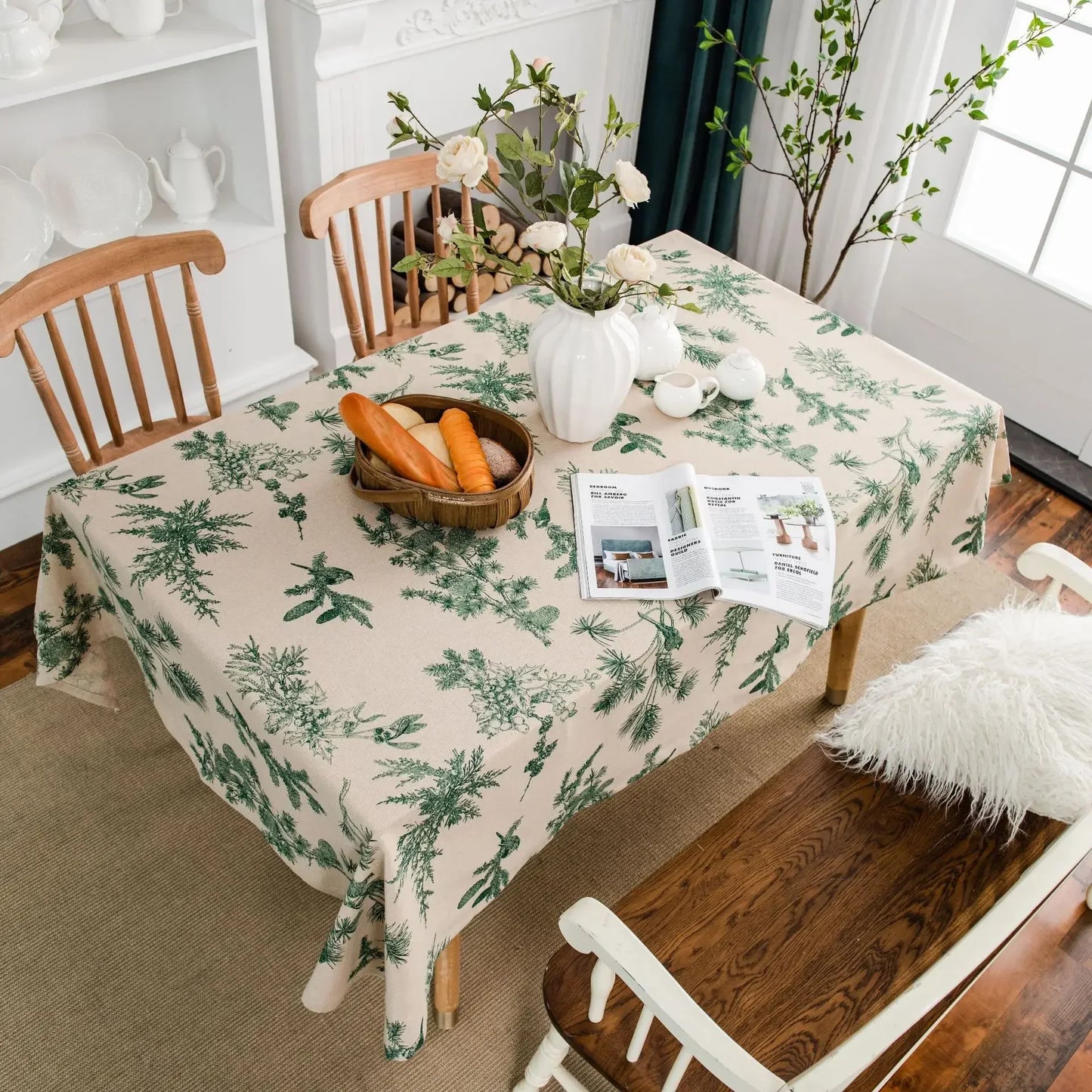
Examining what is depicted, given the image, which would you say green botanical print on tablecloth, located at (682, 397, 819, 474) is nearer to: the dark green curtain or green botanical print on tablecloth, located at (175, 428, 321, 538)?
green botanical print on tablecloth, located at (175, 428, 321, 538)

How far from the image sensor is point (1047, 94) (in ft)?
8.82

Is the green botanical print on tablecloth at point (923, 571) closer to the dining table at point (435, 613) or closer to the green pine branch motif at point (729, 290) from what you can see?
the dining table at point (435, 613)

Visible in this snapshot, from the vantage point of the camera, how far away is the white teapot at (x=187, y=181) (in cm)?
244

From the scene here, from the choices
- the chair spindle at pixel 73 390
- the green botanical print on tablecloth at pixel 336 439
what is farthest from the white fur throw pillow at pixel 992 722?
the chair spindle at pixel 73 390

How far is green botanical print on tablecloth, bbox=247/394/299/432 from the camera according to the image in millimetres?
1756

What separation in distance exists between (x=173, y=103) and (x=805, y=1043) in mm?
2331

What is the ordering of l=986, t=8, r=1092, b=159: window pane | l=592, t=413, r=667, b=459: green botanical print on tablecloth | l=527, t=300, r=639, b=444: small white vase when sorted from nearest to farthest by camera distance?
l=527, t=300, r=639, b=444: small white vase
l=592, t=413, r=667, b=459: green botanical print on tablecloth
l=986, t=8, r=1092, b=159: window pane

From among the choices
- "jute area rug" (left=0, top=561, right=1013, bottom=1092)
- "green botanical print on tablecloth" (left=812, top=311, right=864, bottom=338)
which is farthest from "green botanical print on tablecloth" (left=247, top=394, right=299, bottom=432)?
"green botanical print on tablecloth" (left=812, top=311, right=864, bottom=338)

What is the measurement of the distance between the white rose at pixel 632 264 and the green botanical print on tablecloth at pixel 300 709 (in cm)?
65

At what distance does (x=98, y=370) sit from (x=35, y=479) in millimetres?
642

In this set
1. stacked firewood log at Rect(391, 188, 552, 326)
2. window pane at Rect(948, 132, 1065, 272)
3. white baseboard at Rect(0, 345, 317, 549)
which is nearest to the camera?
white baseboard at Rect(0, 345, 317, 549)

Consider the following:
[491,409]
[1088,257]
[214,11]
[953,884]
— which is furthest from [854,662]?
[214,11]

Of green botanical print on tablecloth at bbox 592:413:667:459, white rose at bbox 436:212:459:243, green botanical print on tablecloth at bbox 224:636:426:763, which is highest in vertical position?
white rose at bbox 436:212:459:243

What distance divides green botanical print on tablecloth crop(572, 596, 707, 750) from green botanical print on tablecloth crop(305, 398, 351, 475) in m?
0.47
